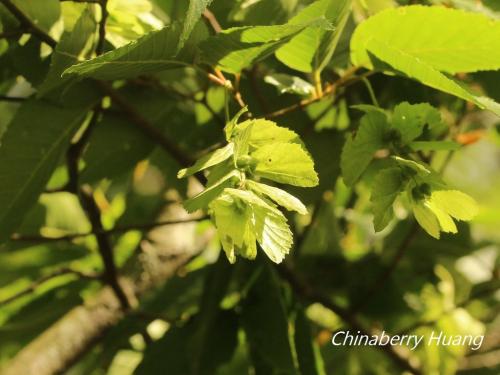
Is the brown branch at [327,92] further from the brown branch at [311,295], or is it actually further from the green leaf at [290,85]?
the brown branch at [311,295]

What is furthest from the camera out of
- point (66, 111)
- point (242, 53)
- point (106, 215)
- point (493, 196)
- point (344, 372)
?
point (493, 196)

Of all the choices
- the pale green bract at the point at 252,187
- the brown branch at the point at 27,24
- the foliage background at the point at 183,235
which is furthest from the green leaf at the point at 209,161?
the brown branch at the point at 27,24

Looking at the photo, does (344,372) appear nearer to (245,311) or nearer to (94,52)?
(245,311)

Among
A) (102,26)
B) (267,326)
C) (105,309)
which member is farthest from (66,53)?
(105,309)

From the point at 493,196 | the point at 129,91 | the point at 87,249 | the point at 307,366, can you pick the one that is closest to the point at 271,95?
the point at 129,91

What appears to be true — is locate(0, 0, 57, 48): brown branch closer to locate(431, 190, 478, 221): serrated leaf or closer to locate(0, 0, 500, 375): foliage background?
locate(0, 0, 500, 375): foliage background

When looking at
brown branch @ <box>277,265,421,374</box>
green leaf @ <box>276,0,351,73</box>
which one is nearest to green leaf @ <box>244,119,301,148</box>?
green leaf @ <box>276,0,351,73</box>
